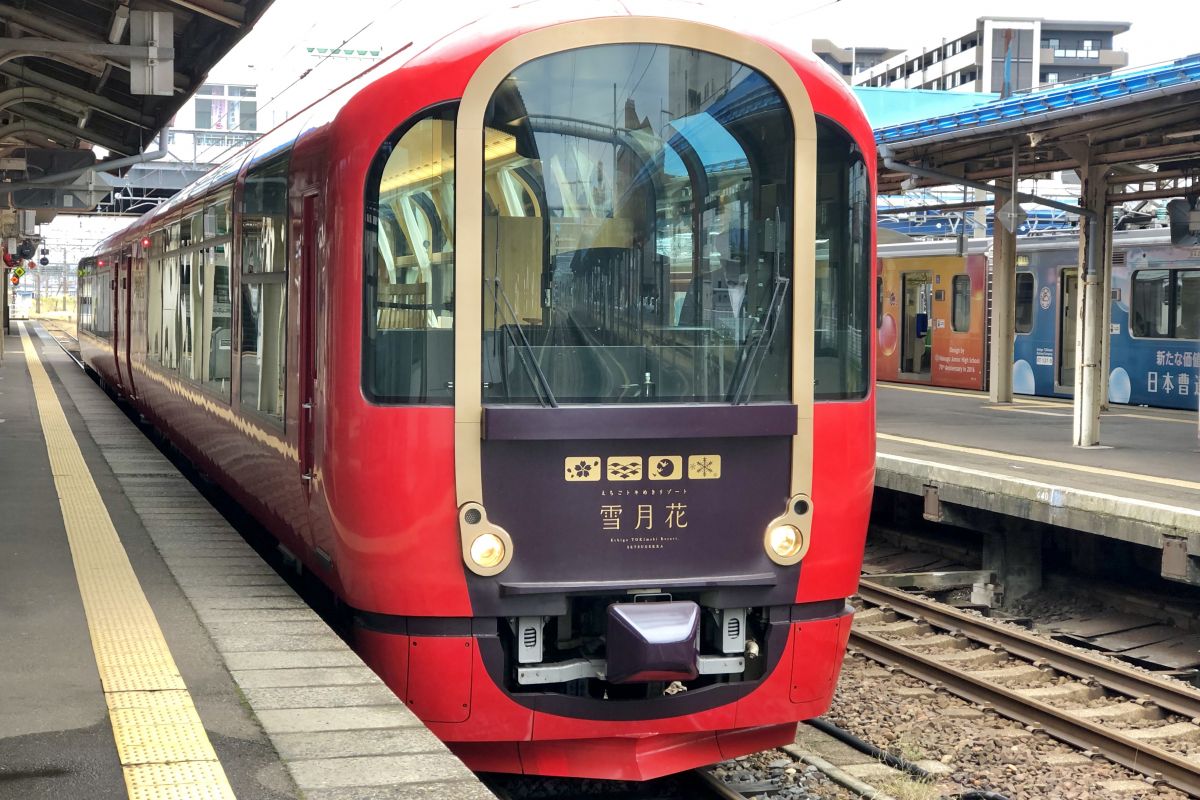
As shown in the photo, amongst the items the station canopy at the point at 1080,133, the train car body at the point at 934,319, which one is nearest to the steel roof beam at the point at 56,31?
the station canopy at the point at 1080,133

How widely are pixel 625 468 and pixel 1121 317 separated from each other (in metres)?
14.4

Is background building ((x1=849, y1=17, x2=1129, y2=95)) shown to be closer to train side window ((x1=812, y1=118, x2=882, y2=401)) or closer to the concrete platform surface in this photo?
the concrete platform surface

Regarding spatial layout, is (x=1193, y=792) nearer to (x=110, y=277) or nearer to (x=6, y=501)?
(x=6, y=501)

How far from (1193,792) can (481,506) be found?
365cm

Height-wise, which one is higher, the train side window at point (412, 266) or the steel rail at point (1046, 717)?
the train side window at point (412, 266)

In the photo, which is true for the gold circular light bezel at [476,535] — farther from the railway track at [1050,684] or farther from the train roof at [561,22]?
the railway track at [1050,684]

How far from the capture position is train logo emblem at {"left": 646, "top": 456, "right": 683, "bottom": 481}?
5.06m

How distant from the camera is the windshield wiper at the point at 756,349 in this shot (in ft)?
17.0

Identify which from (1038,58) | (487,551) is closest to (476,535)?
(487,551)

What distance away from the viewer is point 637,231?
5.13 meters

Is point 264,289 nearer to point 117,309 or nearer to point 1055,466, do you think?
point 1055,466

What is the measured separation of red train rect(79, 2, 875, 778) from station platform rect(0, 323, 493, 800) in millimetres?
529

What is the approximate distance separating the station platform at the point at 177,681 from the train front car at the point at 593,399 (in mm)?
542

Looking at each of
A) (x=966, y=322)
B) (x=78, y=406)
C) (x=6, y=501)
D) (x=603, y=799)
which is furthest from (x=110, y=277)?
(x=603, y=799)
